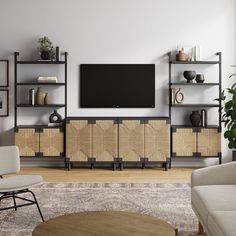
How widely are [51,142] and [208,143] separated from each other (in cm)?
252

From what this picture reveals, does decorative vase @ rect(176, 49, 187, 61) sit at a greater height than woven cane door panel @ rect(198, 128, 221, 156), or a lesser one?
greater

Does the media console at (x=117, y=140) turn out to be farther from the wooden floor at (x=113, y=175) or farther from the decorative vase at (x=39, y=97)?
the decorative vase at (x=39, y=97)

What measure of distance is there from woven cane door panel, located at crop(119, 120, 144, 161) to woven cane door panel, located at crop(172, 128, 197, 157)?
536 mm

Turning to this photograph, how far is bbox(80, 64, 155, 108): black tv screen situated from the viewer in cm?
781

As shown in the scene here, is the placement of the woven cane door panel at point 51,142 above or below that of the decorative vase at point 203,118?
below

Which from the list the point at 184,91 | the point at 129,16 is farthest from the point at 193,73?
the point at 129,16

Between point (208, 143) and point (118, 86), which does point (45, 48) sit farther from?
point (208, 143)

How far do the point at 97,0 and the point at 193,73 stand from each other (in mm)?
1996

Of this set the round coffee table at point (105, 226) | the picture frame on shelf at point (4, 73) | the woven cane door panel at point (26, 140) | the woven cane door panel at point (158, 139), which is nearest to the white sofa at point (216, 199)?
the round coffee table at point (105, 226)

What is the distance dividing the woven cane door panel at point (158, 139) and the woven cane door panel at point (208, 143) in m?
0.54

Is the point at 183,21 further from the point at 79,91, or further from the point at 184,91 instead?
the point at 79,91

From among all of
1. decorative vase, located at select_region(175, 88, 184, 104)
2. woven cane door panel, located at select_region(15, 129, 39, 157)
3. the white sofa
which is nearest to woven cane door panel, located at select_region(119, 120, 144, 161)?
decorative vase, located at select_region(175, 88, 184, 104)

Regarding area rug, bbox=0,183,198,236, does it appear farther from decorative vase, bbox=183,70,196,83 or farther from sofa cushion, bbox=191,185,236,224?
decorative vase, bbox=183,70,196,83

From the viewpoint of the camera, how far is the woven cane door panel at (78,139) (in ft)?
24.6
